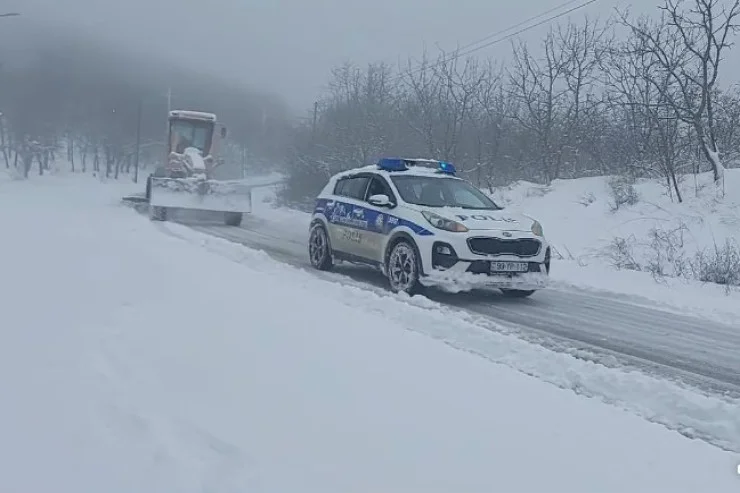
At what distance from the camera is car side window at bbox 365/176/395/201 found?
383 inches

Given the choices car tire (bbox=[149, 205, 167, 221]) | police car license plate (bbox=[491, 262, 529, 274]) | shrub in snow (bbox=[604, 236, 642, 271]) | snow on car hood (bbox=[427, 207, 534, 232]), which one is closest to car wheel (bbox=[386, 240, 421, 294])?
snow on car hood (bbox=[427, 207, 534, 232])

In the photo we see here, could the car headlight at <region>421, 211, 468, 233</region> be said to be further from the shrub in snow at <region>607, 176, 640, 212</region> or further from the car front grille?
the shrub in snow at <region>607, 176, 640, 212</region>

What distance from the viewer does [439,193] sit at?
381 inches

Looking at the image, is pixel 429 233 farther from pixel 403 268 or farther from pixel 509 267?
pixel 509 267

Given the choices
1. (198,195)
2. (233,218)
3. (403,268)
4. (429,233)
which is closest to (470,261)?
(429,233)

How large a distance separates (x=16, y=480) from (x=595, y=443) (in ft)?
8.89

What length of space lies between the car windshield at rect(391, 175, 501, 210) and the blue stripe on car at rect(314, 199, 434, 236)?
39 cm

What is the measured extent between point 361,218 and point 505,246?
2.25 m

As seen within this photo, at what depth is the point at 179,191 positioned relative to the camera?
67.1ft

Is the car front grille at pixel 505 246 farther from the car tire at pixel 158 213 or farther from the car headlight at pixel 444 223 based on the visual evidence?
the car tire at pixel 158 213

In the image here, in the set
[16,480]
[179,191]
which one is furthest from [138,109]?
[16,480]

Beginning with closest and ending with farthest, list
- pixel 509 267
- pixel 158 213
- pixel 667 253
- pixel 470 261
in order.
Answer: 1. pixel 470 261
2. pixel 509 267
3. pixel 667 253
4. pixel 158 213

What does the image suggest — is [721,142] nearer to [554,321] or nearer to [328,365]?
[554,321]

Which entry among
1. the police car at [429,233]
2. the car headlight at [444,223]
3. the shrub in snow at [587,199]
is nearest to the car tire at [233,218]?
the shrub in snow at [587,199]
